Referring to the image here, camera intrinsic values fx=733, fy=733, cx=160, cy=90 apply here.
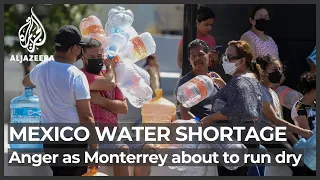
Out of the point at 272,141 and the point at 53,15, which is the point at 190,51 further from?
the point at 53,15

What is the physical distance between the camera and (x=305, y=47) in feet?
25.8

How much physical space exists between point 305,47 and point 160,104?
2.24 metres

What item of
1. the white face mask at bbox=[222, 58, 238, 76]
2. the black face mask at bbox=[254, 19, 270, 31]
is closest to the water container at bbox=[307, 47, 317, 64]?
the black face mask at bbox=[254, 19, 270, 31]

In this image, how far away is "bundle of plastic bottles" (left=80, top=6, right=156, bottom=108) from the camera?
617cm

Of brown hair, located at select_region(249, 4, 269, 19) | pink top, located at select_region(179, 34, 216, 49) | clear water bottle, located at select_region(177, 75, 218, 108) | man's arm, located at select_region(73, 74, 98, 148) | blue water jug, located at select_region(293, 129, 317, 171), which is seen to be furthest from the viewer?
brown hair, located at select_region(249, 4, 269, 19)

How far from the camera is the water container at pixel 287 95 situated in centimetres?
728

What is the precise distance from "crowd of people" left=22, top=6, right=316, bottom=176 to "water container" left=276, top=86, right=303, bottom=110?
375mm

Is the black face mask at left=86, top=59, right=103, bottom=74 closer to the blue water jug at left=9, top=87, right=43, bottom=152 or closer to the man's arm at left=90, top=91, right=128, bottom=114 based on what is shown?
the man's arm at left=90, top=91, right=128, bottom=114

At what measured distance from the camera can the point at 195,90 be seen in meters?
6.22

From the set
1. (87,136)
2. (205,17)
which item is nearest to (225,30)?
(205,17)

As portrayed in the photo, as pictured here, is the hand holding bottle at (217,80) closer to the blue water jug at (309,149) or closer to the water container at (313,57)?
the blue water jug at (309,149)

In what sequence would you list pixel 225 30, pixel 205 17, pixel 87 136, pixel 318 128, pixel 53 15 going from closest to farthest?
1. pixel 87 136
2. pixel 318 128
3. pixel 205 17
4. pixel 225 30
5. pixel 53 15

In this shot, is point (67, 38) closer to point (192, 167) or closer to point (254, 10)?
point (192, 167)

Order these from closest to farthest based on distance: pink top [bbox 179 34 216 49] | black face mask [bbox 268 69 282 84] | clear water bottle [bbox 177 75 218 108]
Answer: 1. clear water bottle [bbox 177 75 218 108]
2. black face mask [bbox 268 69 282 84]
3. pink top [bbox 179 34 216 49]
